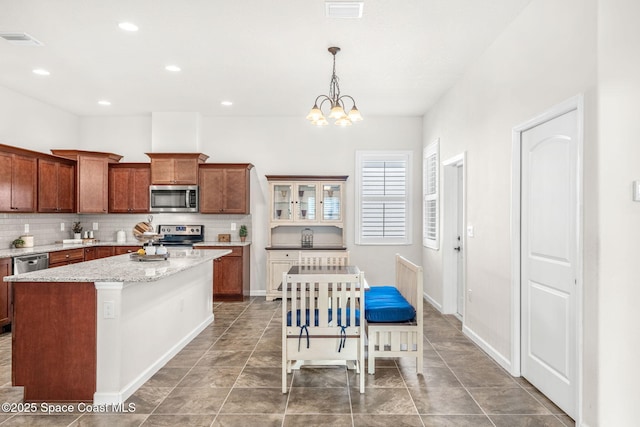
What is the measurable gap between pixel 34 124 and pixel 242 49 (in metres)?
3.84

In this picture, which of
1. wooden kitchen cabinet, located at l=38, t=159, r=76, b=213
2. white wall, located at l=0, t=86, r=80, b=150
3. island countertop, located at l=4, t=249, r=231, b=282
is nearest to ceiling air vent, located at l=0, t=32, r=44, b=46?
white wall, located at l=0, t=86, r=80, b=150

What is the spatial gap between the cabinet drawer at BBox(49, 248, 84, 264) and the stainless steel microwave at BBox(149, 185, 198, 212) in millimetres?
1164

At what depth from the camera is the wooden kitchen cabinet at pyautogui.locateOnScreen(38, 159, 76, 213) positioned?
17.9 feet

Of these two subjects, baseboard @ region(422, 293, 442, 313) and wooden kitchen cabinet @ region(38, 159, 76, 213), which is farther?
baseboard @ region(422, 293, 442, 313)

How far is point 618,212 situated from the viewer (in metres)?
2.24

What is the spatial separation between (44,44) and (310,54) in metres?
2.59

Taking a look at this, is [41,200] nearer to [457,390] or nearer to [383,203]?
[383,203]

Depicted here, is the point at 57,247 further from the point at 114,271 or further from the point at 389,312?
the point at 389,312

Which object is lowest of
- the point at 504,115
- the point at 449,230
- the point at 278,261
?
the point at 278,261

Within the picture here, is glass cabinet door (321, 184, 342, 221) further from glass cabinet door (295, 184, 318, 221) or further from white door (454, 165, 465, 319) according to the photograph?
white door (454, 165, 465, 319)

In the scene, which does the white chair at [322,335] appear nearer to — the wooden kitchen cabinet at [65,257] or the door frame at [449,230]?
the door frame at [449,230]

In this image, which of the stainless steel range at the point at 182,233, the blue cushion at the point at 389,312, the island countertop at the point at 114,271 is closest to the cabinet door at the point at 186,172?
the stainless steel range at the point at 182,233

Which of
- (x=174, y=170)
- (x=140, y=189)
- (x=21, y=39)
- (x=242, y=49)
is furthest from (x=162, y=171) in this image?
(x=242, y=49)

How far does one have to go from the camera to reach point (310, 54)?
408cm
